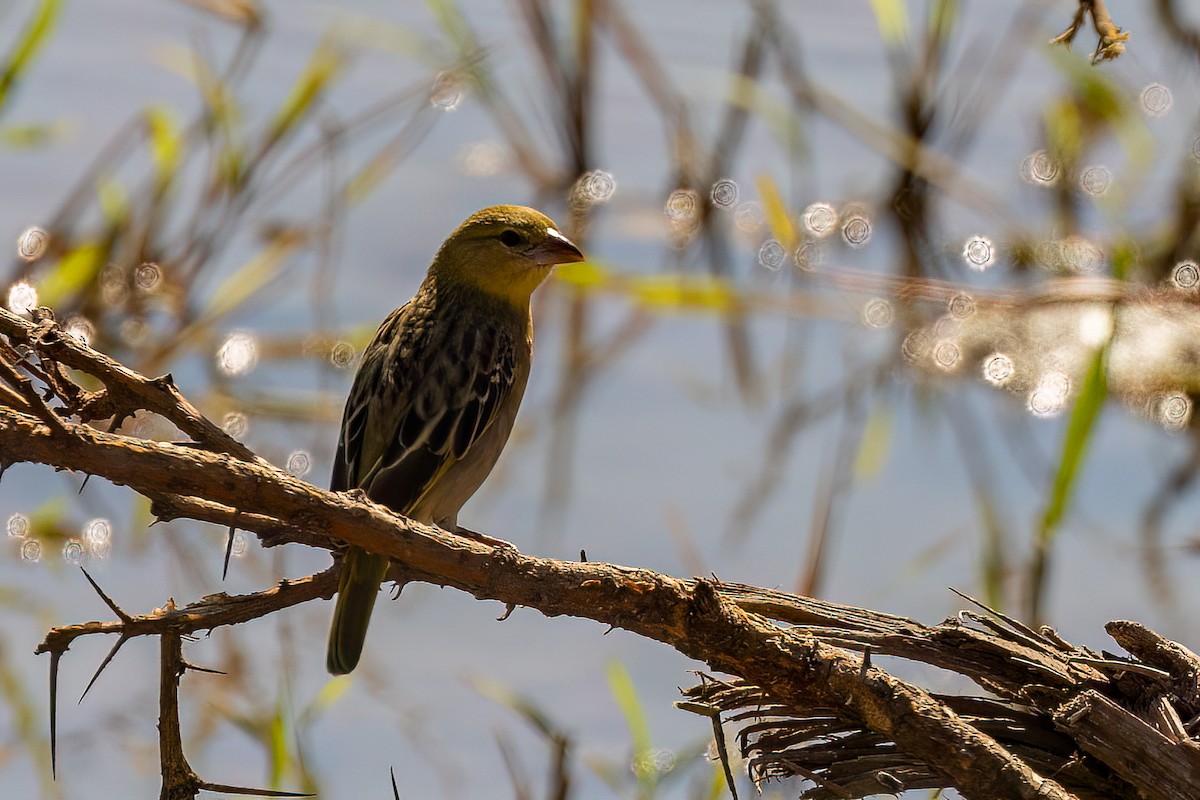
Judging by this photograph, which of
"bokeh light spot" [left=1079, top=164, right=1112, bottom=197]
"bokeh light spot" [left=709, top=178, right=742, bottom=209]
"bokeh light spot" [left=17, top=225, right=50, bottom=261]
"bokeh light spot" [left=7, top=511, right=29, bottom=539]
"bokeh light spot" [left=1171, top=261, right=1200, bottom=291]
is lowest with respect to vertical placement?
"bokeh light spot" [left=7, top=511, right=29, bottom=539]

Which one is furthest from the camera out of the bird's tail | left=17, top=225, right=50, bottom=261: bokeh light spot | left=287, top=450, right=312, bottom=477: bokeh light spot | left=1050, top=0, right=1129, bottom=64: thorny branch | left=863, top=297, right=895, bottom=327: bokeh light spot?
left=863, top=297, right=895, bottom=327: bokeh light spot

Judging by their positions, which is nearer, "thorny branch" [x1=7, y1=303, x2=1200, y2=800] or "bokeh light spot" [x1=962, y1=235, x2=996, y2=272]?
"thorny branch" [x1=7, y1=303, x2=1200, y2=800]

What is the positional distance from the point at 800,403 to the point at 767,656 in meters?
3.99

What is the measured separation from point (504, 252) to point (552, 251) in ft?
0.54

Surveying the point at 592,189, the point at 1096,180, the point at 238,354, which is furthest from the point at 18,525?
the point at 1096,180

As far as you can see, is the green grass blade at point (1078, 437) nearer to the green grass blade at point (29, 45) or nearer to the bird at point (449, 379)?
the bird at point (449, 379)

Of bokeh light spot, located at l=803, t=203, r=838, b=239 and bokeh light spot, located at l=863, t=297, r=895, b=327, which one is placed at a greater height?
bokeh light spot, located at l=803, t=203, r=838, b=239

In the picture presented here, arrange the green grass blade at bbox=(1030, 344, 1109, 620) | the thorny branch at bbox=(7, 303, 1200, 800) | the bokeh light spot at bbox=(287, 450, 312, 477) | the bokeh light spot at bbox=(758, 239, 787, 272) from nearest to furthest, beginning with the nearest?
the thorny branch at bbox=(7, 303, 1200, 800), the green grass blade at bbox=(1030, 344, 1109, 620), the bokeh light spot at bbox=(287, 450, 312, 477), the bokeh light spot at bbox=(758, 239, 787, 272)

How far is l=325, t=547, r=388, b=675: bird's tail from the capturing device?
3.11 m

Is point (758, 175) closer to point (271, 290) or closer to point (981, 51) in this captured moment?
point (981, 51)

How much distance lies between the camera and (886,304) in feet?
22.6

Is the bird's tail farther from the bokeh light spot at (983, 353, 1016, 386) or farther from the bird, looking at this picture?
the bokeh light spot at (983, 353, 1016, 386)

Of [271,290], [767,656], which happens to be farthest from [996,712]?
[271,290]

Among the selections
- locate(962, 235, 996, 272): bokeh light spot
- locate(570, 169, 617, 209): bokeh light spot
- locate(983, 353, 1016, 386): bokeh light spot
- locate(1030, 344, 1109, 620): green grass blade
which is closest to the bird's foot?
locate(1030, 344, 1109, 620): green grass blade
